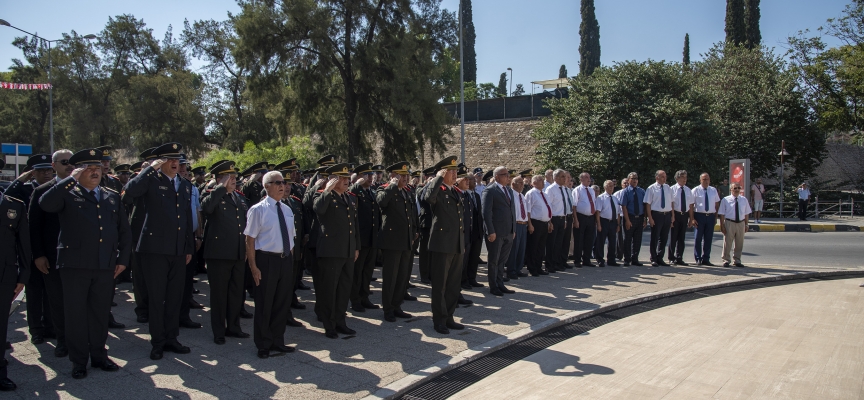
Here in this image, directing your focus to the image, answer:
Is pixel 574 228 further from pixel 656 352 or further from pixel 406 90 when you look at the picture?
pixel 406 90

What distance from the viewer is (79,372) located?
4961 millimetres

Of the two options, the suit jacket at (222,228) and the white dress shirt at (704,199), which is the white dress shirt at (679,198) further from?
the suit jacket at (222,228)

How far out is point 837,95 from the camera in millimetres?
31250

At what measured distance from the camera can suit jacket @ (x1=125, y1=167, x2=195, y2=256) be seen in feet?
18.5

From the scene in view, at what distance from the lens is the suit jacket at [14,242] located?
484 cm

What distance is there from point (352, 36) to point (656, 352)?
22913 mm

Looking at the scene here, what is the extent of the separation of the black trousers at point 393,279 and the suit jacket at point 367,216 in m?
0.62

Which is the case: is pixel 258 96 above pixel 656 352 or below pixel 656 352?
above

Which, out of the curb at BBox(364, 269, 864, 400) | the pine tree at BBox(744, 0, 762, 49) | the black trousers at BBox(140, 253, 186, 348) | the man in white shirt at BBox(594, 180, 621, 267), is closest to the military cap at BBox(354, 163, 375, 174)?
the black trousers at BBox(140, 253, 186, 348)

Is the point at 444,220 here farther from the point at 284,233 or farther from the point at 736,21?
the point at 736,21

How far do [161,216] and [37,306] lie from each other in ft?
5.93

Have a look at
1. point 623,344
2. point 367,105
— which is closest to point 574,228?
point 623,344

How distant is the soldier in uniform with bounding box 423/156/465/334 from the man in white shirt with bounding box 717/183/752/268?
750 cm

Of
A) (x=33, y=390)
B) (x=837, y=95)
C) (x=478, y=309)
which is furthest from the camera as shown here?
(x=837, y=95)
